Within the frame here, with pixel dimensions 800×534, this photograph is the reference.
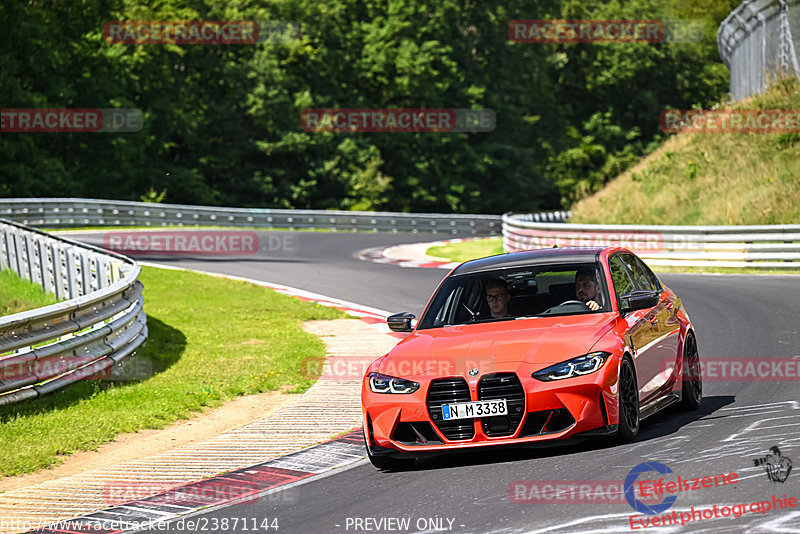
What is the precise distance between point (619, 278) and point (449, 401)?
2.33 meters

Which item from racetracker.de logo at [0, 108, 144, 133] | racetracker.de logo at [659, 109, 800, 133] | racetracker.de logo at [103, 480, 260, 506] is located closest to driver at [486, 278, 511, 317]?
racetracker.de logo at [103, 480, 260, 506]

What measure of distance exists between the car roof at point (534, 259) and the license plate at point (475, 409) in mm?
1927

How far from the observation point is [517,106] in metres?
75.9

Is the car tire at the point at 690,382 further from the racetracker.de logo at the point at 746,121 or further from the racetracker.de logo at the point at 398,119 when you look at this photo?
the racetracker.de logo at the point at 398,119

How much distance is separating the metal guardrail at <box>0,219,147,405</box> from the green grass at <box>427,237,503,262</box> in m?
14.4

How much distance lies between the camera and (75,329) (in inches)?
494

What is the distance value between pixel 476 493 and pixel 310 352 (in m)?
8.42

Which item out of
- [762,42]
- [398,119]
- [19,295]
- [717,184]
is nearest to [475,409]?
[19,295]

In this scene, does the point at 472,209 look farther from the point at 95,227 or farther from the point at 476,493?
the point at 476,493

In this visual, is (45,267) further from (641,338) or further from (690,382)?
(641,338)

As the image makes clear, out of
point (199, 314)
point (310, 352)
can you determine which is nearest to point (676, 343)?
point (310, 352)

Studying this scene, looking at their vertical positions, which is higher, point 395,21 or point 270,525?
point 395,21

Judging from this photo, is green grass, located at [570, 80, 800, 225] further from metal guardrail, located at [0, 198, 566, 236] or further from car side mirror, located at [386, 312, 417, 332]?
car side mirror, located at [386, 312, 417, 332]

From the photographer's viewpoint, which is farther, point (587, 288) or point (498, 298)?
point (498, 298)
